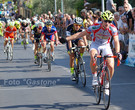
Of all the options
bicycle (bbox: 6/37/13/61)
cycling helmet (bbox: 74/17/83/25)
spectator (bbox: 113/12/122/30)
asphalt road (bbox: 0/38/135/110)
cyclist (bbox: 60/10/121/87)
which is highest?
spectator (bbox: 113/12/122/30)

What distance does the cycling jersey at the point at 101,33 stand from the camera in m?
9.25

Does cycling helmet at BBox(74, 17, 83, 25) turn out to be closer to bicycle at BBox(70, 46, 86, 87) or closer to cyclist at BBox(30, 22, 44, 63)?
bicycle at BBox(70, 46, 86, 87)

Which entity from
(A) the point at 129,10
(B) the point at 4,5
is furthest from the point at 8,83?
(B) the point at 4,5

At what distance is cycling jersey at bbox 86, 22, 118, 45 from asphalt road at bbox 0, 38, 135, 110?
1.28m

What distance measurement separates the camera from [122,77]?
13.1 meters

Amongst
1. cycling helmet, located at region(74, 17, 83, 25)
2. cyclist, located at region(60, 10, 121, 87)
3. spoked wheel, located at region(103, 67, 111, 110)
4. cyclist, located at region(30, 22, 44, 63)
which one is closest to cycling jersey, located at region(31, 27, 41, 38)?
cyclist, located at region(30, 22, 44, 63)

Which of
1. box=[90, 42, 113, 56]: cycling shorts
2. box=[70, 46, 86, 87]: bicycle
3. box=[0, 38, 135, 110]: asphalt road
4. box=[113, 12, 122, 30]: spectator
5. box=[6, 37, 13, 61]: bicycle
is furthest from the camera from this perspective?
box=[6, 37, 13, 61]: bicycle

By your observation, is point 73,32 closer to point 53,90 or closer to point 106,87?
point 53,90

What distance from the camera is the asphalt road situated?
8.97 meters

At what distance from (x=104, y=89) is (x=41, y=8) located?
55.6 meters

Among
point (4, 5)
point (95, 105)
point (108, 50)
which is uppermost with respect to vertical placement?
point (4, 5)

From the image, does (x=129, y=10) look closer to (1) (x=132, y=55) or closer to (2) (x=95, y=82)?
(1) (x=132, y=55)

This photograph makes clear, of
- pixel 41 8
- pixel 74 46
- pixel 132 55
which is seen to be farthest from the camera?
pixel 41 8

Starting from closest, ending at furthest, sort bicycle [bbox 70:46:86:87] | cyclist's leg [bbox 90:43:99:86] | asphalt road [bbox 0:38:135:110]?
asphalt road [bbox 0:38:135:110] → cyclist's leg [bbox 90:43:99:86] → bicycle [bbox 70:46:86:87]
